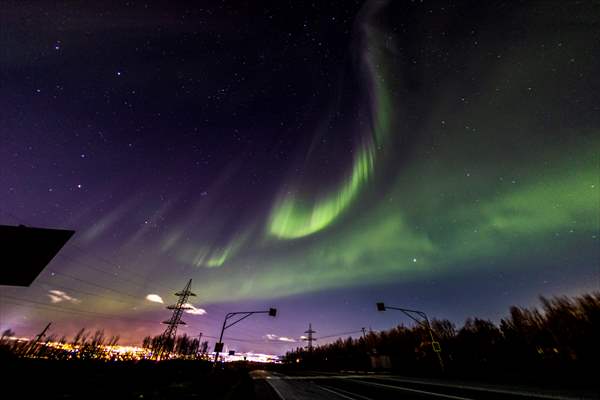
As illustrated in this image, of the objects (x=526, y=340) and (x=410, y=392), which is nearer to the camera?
(x=410, y=392)

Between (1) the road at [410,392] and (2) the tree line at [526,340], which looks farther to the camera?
(2) the tree line at [526,340]

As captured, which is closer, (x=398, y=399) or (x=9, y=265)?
(x=9, y=265)

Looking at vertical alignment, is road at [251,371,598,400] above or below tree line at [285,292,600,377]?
below

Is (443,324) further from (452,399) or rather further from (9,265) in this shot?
(9,265)

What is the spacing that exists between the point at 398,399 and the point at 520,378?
60.9 ft

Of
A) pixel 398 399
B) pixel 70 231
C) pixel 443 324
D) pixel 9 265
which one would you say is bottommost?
pixel 398 399

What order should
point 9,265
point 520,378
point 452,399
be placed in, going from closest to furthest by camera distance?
point 9,265, point 452,399, point 520,378

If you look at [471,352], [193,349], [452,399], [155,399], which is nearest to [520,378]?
[452,399]

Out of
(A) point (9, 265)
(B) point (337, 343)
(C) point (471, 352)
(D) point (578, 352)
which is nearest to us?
(A) point (9, 265)

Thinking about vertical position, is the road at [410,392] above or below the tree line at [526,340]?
below

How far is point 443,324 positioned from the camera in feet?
271

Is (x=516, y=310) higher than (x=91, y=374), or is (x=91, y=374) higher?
(x=516, y=310)

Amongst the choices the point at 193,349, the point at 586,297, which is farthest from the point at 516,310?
the point at 193,349

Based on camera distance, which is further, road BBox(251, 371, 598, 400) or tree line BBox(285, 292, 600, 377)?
tree line BBox(285, 292, 600, 377)
